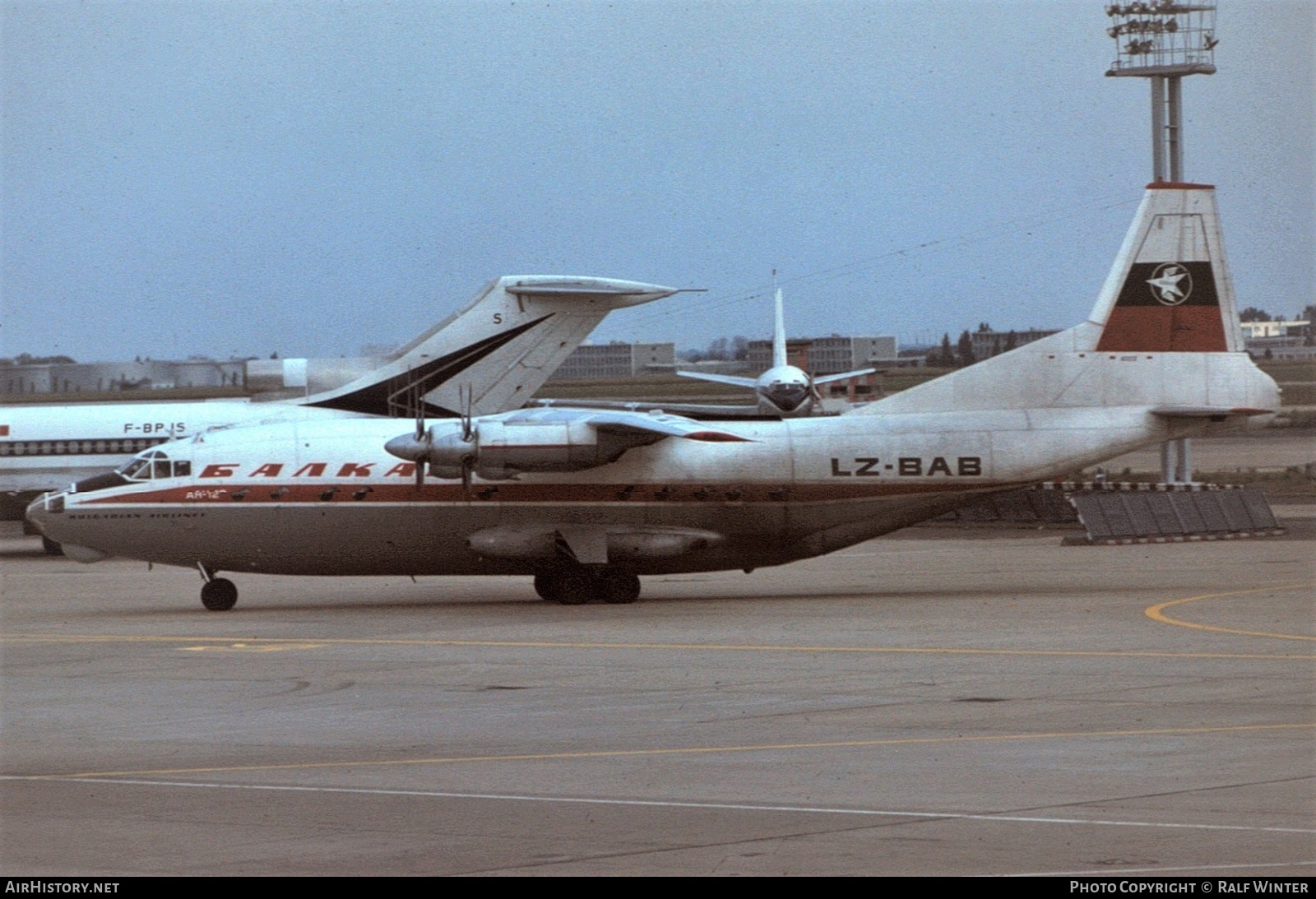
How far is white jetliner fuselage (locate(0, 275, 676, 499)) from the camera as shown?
39.4m

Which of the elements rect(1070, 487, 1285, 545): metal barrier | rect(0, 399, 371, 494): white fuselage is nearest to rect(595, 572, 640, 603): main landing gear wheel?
rect(1070, 487, 1285, 545): metal barrier

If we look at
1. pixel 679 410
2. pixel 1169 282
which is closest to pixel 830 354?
pixel 679 410

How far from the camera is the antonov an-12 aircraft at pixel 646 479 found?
3109 cm

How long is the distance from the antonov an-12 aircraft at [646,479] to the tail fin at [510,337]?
7.79 m

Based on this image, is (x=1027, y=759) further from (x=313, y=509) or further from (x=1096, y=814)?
(x=313, y=509)

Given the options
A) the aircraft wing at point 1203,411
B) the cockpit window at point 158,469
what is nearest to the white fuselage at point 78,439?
the cockpit window at point 158,469

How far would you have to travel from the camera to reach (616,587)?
3194 cm

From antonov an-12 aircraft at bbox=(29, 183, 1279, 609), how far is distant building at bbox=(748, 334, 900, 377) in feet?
115

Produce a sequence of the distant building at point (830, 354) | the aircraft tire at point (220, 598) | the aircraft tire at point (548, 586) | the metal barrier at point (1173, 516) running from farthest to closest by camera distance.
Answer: the distant building at point (830, 354)
the metal barrier at point (1173, 516)
the aircraft tire at point (548, 586)
the aircraft tire at point (220, 598)

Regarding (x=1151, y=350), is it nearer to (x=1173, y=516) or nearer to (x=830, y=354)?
(x=1173, y=516)

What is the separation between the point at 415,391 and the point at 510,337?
320 cm

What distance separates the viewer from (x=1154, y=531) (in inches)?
1704

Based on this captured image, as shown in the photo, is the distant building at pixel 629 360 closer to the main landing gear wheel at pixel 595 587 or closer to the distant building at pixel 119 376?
the distant building at pixel 119 376

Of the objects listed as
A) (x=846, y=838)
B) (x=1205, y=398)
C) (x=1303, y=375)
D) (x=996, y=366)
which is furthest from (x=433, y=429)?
(x=1303, y=375)
